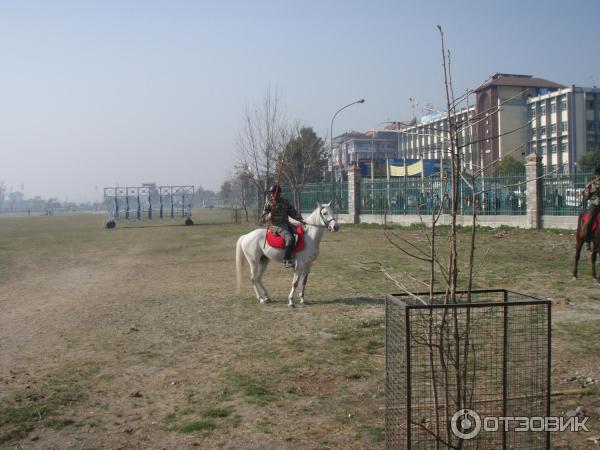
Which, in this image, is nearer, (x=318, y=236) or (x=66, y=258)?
(x=318, y=236)

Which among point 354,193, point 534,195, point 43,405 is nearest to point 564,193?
point 534,195

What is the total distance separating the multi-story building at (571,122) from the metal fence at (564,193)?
157 feet

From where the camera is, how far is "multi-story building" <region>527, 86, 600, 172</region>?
2619 inches

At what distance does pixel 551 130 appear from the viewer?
69188 millimetres

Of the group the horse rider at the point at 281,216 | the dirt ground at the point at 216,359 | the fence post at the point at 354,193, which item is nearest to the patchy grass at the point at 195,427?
the dirt ground at the point at 216,359

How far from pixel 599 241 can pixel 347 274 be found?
18.3 feet

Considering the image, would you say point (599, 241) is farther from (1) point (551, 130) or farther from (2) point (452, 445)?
(1) point (551, 130)

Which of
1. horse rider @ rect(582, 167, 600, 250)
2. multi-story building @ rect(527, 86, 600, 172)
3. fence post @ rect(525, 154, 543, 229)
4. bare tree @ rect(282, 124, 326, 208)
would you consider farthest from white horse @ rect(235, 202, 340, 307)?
multi-story building @ rect(527, 86, 600, 172)

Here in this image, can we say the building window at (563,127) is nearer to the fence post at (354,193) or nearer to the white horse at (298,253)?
the fence post at (354,193)

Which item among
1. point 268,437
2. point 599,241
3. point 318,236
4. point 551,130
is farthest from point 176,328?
point 551,130

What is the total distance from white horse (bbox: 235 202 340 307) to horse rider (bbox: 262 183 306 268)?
0.16 meters

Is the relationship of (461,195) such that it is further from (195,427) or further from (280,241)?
(195,427)

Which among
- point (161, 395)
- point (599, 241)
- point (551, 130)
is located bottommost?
point (161, 395)

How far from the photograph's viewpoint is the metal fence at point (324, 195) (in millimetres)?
35500
